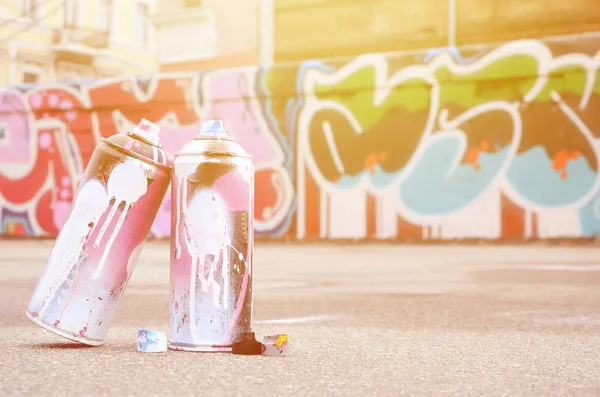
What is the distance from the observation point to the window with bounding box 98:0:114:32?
104ft

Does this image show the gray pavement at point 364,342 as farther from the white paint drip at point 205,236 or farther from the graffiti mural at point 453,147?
the graffiti mural at point 453,147

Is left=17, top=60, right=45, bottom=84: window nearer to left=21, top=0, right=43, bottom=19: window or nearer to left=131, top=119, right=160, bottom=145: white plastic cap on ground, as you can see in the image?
left=21, top=0, right=43, bottom=19: window

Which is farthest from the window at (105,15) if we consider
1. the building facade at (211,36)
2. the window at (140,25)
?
the building facade at (211,36)

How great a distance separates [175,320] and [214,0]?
17377mm

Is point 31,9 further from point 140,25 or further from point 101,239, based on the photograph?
point 101,239

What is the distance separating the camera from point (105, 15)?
32.0 metres

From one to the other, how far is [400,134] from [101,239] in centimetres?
926

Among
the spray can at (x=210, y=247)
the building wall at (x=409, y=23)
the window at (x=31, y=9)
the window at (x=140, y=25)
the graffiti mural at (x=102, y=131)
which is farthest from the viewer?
the window at (x=140, y=25)

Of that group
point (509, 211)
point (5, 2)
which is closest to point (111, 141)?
point (509, 211)

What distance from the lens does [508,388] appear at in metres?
1.92

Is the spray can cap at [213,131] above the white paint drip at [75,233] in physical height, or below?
above

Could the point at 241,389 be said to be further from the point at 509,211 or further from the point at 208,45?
the point at 208,45

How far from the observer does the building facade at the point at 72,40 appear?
28031mm

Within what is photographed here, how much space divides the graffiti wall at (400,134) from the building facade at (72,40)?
51.4ft
